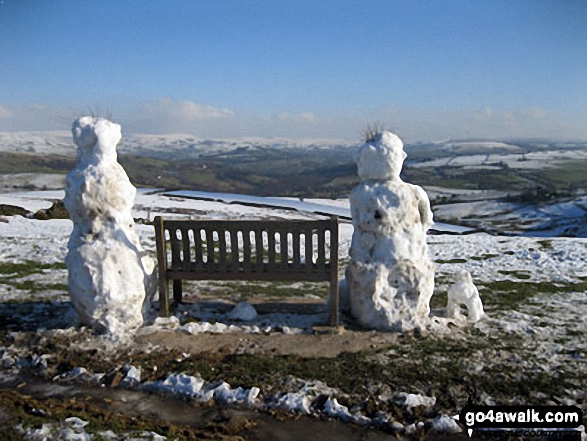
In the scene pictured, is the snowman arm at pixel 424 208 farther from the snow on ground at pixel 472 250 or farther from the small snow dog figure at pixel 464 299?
the snow on ground at pixel 472 250

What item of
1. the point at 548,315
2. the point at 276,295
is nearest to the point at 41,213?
the point at 276,295

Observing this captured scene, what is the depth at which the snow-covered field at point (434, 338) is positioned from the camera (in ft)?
21.2

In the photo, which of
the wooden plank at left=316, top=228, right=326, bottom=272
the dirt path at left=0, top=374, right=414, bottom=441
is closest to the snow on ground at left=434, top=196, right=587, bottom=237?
the wooden plank at left=316, top=228, right=326, bottom=272

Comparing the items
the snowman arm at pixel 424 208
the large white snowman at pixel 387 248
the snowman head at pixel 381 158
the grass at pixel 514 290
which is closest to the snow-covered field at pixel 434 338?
the grass at pixel 514 290

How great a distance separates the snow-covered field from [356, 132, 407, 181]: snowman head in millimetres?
3059

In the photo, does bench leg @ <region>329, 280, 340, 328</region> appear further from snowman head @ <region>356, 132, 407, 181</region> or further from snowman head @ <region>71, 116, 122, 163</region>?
snowman head @ <region>71, 116, 122, 163</region>

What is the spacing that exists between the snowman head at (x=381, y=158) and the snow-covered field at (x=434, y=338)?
3.06m

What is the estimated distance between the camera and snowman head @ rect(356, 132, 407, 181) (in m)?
8.75

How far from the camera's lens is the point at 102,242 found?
8.54 meters

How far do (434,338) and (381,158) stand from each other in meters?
3.35

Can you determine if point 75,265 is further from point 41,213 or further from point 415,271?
point 41,213

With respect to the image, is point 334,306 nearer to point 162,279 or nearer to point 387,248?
point 387,248

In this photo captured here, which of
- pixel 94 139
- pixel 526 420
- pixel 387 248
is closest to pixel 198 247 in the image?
pixel 94 139

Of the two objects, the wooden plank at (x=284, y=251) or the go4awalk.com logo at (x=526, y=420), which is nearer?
the go4awalk.com logo at (x=526, y=420)
